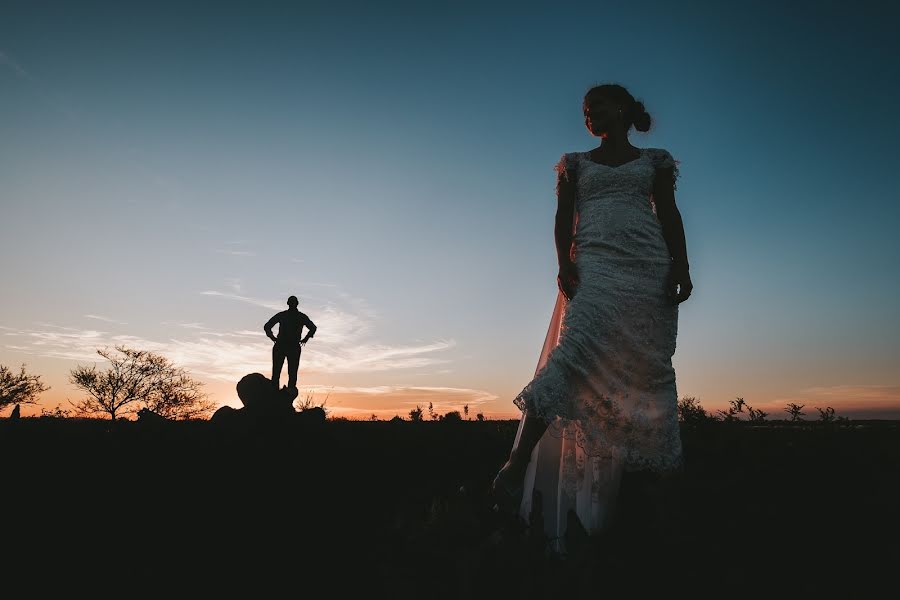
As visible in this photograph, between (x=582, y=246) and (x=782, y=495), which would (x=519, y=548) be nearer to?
(x=782, y=495)

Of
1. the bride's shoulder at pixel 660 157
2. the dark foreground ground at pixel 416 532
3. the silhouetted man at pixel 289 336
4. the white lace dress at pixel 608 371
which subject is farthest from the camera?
the silhouetted man at pixel 289 336

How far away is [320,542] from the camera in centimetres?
302

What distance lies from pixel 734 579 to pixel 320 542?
221 cm

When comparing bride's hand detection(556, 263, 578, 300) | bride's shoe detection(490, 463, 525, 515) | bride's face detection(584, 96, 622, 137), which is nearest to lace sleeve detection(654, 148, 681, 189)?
bride's face detection(584, 96, 622, 137)

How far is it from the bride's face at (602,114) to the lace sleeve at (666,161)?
1.27 ft

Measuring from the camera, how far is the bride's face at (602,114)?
3.72 metres

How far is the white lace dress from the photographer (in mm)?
3178

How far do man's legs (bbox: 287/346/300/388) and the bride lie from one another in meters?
10.7

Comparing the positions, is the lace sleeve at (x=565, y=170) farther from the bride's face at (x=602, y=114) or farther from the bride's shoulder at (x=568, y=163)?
the bride's face at (x=602, y=114)

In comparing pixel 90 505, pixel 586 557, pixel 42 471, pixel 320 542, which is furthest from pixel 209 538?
pixel 42 471

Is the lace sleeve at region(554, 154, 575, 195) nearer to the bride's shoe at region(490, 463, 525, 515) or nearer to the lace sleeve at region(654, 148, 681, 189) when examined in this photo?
the lace sleeve at region(654, 148, 681, 189)

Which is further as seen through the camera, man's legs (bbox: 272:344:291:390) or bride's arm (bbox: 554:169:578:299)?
man's legs (bbox: 272:344:291:390)

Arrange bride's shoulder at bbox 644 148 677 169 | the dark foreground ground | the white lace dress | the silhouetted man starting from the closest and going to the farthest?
the dark foreground ground < the white lace dress < bride's shoulder at bbox 644 148 677 169 < the silhouetted man

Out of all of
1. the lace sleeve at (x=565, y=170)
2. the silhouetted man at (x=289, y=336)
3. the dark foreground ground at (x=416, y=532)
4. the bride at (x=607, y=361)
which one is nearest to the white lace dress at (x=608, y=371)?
the bride at (x=607, y=361)
